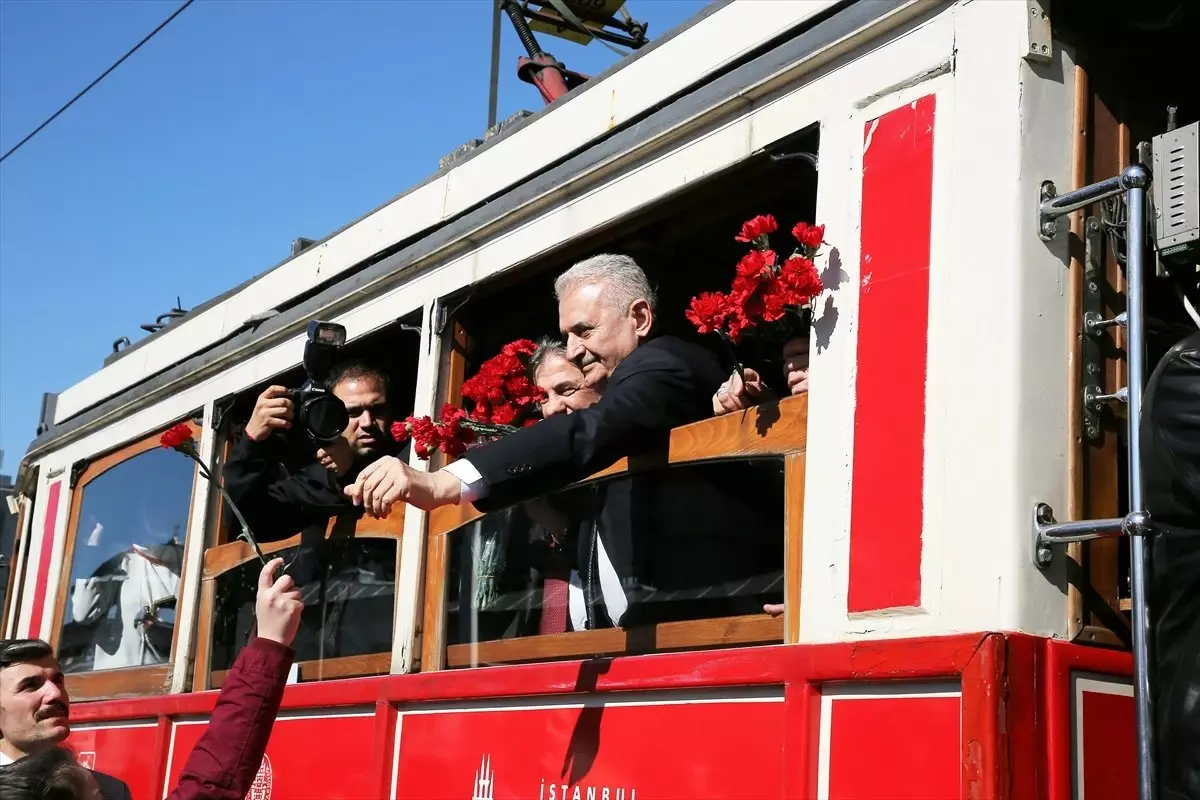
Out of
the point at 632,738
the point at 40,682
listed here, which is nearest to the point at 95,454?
the point at 40,682

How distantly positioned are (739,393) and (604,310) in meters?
0.63

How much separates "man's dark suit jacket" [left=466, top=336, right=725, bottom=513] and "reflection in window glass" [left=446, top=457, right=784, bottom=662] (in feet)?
0.34

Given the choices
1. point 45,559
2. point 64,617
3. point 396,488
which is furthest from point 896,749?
point 45,559

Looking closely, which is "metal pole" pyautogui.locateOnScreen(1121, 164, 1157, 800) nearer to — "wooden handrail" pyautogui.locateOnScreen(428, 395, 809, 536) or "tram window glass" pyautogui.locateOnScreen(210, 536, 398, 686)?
"wooden handrail" pyautogui.locateOnScreen(428, 395, 809, 536)

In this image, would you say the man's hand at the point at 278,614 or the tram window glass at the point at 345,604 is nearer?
the man's hand at the point at 278,614

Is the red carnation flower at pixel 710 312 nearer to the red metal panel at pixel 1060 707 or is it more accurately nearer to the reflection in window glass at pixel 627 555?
the reflection in window glass at pixel 627 555

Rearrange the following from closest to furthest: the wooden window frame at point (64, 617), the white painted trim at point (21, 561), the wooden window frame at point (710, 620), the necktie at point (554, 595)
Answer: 1. the wooden window frame at point (710, 620)
2. the necktie at point (554, 595)
3. the wooden window frame at point (64, 617)
4. the white painted trim at point (21, 561)

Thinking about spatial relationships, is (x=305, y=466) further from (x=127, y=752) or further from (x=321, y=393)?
(x=127, y=752)

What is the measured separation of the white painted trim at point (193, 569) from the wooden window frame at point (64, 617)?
2cm

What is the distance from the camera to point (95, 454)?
243 inches

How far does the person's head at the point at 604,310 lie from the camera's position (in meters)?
3.66

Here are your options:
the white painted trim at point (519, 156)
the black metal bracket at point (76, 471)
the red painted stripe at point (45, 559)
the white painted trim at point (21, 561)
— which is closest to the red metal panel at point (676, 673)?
the white painted trim at point (519, 156)

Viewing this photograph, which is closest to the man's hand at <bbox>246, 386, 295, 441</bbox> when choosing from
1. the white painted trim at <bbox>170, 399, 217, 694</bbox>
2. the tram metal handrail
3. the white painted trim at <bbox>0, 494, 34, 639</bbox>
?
the white painted trim at <bbox>170, 399, 217, 694</bbox>

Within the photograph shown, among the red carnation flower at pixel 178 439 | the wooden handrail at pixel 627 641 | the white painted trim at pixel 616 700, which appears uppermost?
the red carnation flower at pixel 178 439
